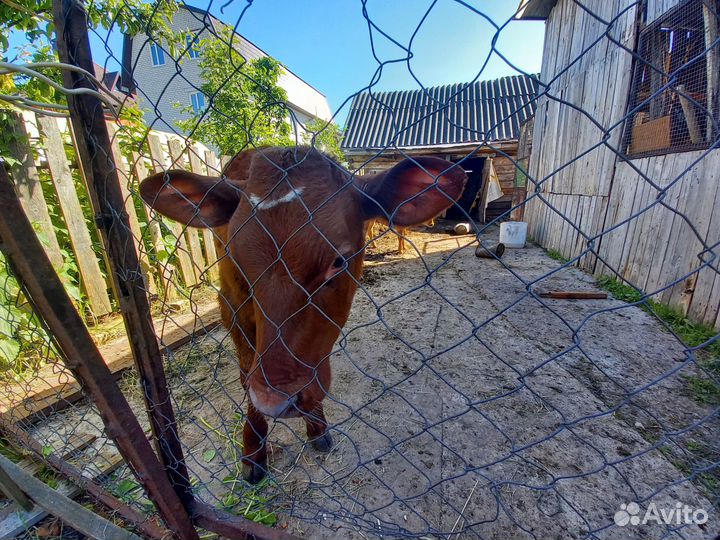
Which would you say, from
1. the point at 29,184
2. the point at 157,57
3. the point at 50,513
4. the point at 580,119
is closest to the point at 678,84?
the point at 580,119

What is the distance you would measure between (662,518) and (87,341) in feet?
8.69

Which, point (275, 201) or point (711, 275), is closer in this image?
point (275, 201)

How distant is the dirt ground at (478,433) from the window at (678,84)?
1.88 m

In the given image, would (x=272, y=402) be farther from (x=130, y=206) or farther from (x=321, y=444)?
(x=130, y=206)

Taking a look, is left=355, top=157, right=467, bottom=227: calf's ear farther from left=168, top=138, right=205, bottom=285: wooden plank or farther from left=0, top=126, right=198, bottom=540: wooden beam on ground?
left=168, top=138, right=205, bottom=285: wooden plank

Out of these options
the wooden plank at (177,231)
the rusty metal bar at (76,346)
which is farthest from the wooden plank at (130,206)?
the rusty metal bar at (76,346)

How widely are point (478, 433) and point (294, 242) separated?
173 cm

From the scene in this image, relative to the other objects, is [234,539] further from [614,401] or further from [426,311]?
[426,311]

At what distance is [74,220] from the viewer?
318 cm

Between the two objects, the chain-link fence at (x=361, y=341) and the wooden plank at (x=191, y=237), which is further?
the wooden plank at (x=191, y=237)

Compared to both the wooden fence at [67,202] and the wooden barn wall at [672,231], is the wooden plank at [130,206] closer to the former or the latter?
the wooden fence at [67,202]

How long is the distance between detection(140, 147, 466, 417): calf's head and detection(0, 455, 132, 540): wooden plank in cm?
88

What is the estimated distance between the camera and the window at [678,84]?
124 inches
